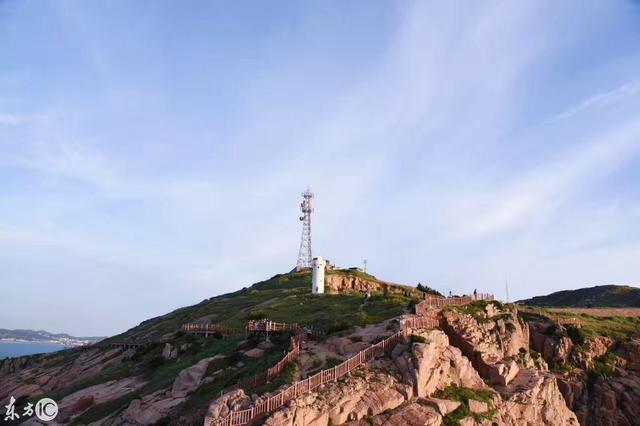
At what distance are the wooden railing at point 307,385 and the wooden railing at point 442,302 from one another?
4.40m

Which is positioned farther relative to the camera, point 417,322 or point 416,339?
point 417,322

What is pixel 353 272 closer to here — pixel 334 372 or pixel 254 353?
pixel 254 353

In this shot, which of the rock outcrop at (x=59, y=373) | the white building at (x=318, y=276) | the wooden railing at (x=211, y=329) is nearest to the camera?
the wooden railing at (x=211, y=329)

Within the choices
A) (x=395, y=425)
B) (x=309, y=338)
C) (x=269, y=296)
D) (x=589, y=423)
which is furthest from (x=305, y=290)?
(x=395, y=425)

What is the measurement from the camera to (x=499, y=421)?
114 ft

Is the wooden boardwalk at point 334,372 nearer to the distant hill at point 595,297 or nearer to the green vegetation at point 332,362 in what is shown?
the green vegetation at point 332,362

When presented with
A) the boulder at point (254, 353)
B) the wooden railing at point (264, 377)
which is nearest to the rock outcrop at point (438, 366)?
the wooden railing at point (264, 377)

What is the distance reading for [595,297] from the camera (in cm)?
10394

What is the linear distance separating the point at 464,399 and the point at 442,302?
39.5ft

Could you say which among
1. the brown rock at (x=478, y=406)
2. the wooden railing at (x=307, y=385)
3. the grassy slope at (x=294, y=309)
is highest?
the grassy slope at (x=294, y=309)

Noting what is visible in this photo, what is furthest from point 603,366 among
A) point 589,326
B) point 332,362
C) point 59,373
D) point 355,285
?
point 59,373

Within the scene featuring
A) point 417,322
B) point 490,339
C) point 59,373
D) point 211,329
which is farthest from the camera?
point 59,373

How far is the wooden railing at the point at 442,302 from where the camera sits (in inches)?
1645

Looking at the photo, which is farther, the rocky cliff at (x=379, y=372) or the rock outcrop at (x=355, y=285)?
the rock outcrop at (x=355, y=285)
